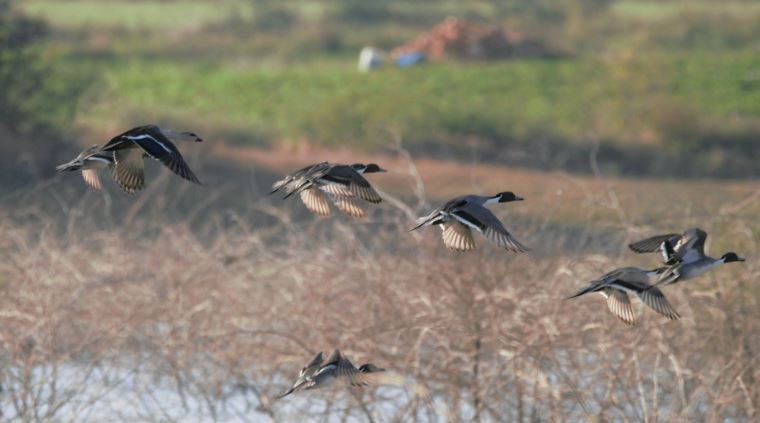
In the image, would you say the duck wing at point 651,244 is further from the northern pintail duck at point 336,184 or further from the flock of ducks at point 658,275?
the northern pintail duck at point 336,184

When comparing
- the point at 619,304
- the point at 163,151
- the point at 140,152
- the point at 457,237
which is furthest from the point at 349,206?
the point at 619,304

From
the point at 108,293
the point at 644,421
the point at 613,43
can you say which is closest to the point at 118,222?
the point at 108,293

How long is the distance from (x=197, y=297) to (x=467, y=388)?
2572 millimetres

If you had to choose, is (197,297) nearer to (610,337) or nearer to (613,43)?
(610,337)

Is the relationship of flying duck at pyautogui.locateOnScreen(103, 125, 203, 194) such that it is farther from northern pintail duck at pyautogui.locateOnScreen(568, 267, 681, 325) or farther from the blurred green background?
the blurred green background

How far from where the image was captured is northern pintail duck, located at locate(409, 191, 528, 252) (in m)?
6.01

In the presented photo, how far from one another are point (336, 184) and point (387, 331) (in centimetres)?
271

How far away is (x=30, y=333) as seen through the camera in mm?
9195

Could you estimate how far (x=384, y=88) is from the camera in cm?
3200

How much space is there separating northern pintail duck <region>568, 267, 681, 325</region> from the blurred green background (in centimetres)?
949

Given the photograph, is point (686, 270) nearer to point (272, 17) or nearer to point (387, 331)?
point (387, 331)

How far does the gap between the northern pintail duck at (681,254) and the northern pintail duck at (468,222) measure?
2.02 feet

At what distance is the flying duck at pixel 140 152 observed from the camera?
5.72 metres

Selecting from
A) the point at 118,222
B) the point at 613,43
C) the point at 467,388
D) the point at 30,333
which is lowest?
the point at 613,43
